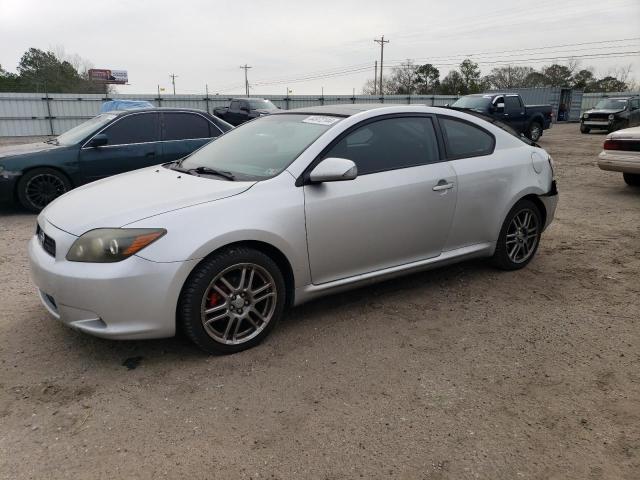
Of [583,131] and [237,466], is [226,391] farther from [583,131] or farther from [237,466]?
[583,131]

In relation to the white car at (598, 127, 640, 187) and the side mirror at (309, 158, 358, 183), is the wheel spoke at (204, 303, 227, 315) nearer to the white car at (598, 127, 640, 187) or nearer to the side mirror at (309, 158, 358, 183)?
the side mirror at (309, 158, 358, 183)

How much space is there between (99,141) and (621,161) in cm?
811

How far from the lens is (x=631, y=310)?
13.4ft

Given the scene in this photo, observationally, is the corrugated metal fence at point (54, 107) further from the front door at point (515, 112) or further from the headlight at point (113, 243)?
the headlight at point (113, 243)

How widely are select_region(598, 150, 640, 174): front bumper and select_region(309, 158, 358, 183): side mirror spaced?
6802 mm

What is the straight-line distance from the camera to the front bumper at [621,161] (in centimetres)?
827

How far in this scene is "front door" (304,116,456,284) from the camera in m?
3.56

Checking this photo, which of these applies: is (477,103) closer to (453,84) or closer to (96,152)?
(96,152)

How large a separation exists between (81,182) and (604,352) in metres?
6.87

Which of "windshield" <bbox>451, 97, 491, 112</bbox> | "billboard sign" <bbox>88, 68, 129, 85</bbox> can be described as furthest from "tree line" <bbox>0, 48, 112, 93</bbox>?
"windshield" <bbox>451, 97, 491, 112</bbox>

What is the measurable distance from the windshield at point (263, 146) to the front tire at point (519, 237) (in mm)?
1949

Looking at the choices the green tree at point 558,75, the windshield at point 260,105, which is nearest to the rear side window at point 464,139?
the windshield at point 260,105

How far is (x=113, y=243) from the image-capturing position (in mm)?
2996

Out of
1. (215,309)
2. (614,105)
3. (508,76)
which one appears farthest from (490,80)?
(215,309)
